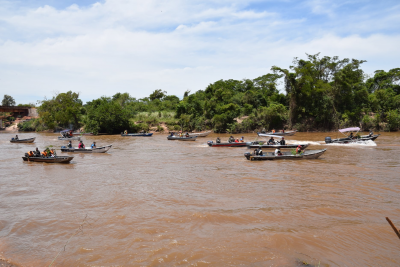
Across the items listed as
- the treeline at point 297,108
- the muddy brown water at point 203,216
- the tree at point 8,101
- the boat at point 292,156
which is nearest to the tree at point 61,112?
the treeline at point 297,108

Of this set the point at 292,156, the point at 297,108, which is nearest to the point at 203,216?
the point at 292,156

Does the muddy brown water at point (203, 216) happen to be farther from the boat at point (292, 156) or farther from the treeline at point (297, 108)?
the treeline at point (297, 108)

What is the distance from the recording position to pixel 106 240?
7.54 m

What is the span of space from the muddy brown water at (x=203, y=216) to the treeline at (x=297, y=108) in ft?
96.4

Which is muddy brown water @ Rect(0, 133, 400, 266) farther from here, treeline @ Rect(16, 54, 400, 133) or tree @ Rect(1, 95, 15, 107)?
tree @ Rect(1, 95, 15, 107)

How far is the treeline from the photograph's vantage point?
43.0 meters

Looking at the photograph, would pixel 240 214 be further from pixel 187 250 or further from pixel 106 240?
pixel 106 240

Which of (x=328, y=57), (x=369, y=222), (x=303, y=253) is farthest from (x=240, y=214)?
(x=328, y=57)

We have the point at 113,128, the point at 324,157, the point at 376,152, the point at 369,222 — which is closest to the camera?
the point at 369,222

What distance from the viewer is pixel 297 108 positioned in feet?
149

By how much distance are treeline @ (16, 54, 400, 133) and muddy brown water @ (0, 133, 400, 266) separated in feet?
96.4

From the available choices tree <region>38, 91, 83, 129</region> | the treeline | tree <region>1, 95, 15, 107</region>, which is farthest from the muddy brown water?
tree <region>1, 95, 15, 107</region>

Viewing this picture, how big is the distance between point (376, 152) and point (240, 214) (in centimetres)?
1760

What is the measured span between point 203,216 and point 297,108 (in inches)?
1576
